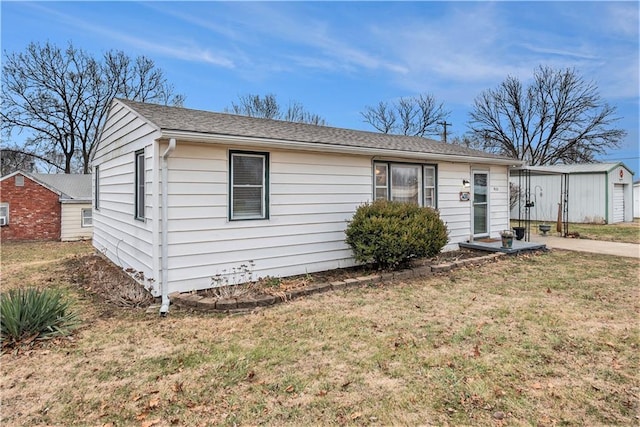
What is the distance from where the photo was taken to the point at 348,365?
129 inches

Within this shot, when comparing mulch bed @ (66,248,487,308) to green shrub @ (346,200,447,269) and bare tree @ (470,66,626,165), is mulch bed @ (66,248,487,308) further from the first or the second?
bare tree @ (470,66,626,165)

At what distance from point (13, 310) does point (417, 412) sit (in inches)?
162

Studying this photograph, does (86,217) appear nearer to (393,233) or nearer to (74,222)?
(74,222)

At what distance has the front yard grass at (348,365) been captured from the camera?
2.58 meters

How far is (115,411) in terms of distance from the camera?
2.62 meters

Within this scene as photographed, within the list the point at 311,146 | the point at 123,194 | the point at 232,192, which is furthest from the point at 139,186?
the point at 311,146

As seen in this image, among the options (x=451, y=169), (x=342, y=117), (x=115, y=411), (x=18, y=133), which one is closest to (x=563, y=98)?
(x=342, y=117)

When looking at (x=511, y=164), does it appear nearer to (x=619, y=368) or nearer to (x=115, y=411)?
(x=619, y=368)

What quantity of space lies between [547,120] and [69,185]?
32028 mm

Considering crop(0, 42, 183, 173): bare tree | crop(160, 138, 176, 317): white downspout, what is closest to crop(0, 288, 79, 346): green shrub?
crop(160, 138, 176, 317): white downspout

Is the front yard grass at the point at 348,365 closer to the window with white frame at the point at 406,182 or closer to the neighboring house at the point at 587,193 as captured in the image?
the window with white frame at the point at 406,182

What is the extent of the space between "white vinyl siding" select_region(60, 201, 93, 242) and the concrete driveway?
17924 millimetres

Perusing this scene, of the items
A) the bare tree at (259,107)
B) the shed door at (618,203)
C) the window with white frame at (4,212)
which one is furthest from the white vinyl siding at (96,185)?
the shed door at (618,203)

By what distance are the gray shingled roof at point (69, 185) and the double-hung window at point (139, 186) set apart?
11627 millimetres
